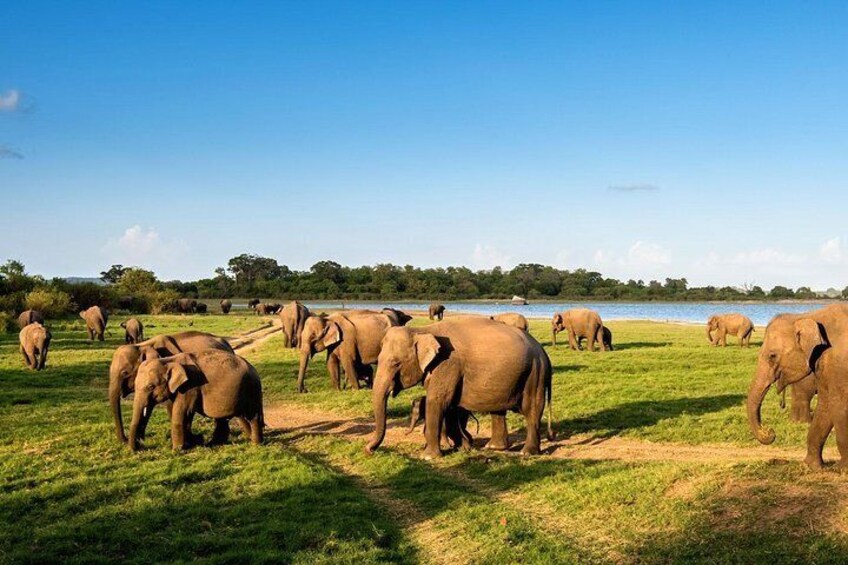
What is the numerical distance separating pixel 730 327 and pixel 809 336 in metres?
28.3

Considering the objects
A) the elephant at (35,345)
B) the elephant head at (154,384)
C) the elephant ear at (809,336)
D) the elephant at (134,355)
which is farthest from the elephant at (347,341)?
the elephant ear at (809,336)

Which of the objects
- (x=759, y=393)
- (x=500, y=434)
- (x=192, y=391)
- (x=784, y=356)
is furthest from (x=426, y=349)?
(x=784, y=356)

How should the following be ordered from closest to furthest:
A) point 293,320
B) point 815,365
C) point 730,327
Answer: point 815,365 → point 293,320 → point 730,327

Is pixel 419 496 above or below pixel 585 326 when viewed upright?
below

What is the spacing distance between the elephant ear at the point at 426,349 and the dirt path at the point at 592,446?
2.34 m

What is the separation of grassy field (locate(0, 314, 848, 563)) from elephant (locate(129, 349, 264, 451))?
56 cm

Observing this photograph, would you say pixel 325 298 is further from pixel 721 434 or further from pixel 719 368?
pixel 721 434

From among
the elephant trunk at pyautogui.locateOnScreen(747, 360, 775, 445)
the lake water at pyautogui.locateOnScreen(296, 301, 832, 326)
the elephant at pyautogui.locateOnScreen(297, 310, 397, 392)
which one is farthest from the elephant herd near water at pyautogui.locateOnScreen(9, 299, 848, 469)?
the lake water at pyautogui.locateOnScreen(296, 301, 832, 326)

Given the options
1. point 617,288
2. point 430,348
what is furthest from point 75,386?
point 617,288

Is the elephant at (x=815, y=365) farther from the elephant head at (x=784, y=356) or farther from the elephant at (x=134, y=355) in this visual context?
the elephant at (x=134, y=355)

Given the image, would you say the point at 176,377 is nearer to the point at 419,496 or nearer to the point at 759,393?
the point at 419,496

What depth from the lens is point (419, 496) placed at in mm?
10227

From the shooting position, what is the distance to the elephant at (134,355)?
13.7 metres

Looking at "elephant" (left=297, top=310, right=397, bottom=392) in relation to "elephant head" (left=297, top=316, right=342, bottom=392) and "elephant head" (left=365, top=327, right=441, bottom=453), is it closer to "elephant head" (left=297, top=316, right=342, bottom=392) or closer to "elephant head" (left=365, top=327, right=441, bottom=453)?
"elephant head" (left=297, top=316, right=342, bottom=392)
